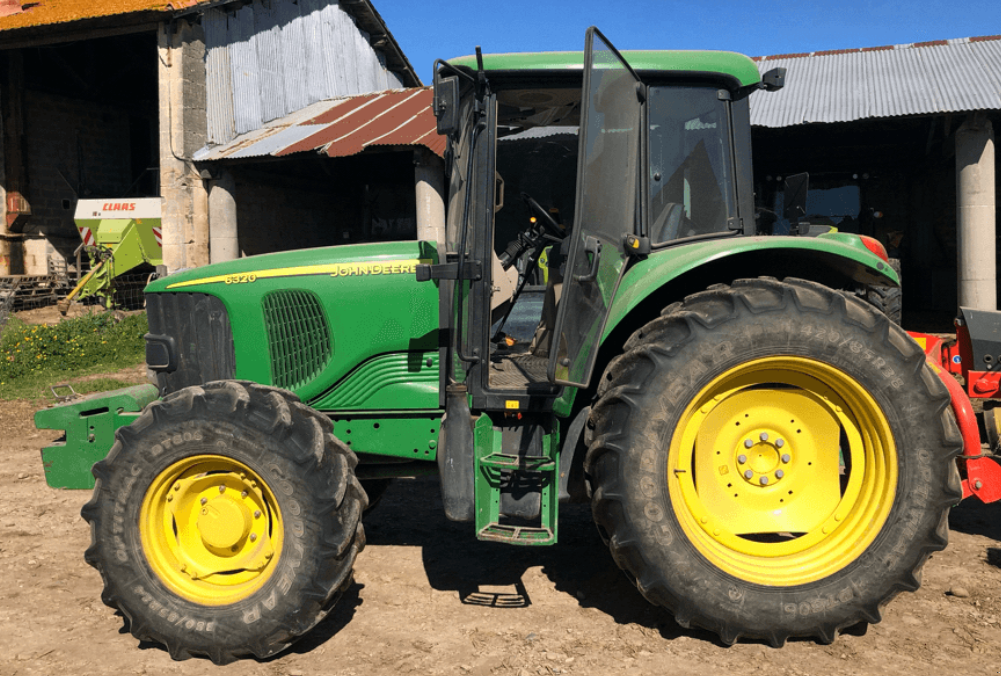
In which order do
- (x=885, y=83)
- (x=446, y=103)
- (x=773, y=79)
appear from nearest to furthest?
(x=446, y=103) < (x=773, y=79) < (x=885, y=83)

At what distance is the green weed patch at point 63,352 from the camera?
371 inches

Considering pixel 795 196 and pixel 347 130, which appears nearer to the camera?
pixel 795 196

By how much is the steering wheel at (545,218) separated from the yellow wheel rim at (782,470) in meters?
1.09

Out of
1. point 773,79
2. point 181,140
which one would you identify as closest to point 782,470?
point 773,79

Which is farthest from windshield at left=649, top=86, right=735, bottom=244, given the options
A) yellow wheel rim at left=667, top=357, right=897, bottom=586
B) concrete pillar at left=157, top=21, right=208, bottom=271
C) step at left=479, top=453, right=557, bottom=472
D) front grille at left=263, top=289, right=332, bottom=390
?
concrete pillar at left=157, top=21, right=208, bottom=271

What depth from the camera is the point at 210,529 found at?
10.1ft

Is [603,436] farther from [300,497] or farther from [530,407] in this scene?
[300,497]

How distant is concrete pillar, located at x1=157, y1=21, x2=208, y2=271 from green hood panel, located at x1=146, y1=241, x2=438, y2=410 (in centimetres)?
1063

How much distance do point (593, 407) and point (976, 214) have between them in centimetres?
966

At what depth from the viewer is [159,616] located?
295 centimetres

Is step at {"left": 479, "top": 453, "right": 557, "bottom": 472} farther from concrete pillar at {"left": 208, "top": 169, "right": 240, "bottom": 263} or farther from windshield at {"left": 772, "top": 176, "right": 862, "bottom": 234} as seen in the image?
windshield at {"left": 772, "top": 176, "right": 862, "bottom": 234}

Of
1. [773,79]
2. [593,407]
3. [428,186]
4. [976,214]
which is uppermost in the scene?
[428,186]

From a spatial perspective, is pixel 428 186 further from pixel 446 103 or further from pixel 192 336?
pixel 446 103

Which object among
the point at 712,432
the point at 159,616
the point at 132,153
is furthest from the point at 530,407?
the point at 132,153
